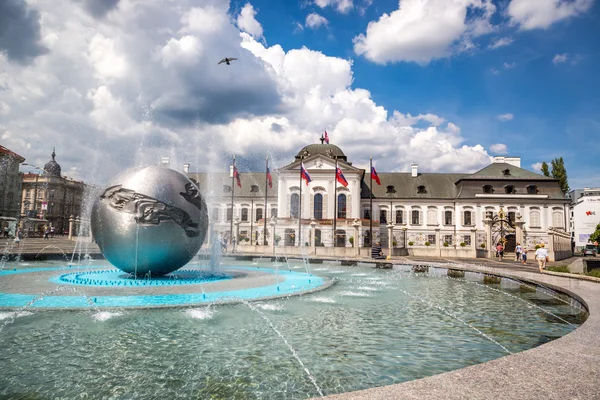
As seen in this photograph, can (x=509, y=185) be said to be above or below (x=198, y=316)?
above

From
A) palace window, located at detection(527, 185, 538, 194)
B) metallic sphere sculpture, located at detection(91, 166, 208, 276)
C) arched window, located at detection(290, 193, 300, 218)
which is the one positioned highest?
palace window, located at detection(527, 185, 538, 194)

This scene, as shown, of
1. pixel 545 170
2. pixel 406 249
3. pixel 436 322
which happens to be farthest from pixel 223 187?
pixel 436 322

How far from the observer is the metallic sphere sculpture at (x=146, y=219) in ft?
37.3

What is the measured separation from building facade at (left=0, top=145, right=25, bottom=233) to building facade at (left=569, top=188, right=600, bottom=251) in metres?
101

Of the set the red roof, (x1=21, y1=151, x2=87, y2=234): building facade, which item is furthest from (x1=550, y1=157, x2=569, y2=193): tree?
(x1=21, y1=151, x2=87, y2=234): building facade

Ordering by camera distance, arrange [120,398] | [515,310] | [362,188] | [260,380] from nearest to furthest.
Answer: [120,398], [260,380], [515,310], [362,188]

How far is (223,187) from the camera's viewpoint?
59.7 m

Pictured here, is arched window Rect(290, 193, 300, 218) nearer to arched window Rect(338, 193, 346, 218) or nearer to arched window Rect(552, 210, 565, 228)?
arched window Rect(338, 193, 346, 218)

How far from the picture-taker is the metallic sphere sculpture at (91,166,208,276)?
448 inches

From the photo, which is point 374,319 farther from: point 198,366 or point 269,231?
point 269,231

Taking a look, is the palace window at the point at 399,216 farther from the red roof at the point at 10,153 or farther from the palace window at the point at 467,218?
the red roof at the point at 10,153

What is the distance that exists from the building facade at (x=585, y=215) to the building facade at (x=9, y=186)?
100767 millimetres

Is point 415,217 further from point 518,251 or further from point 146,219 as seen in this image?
point 146,219

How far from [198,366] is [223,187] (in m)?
55.7
